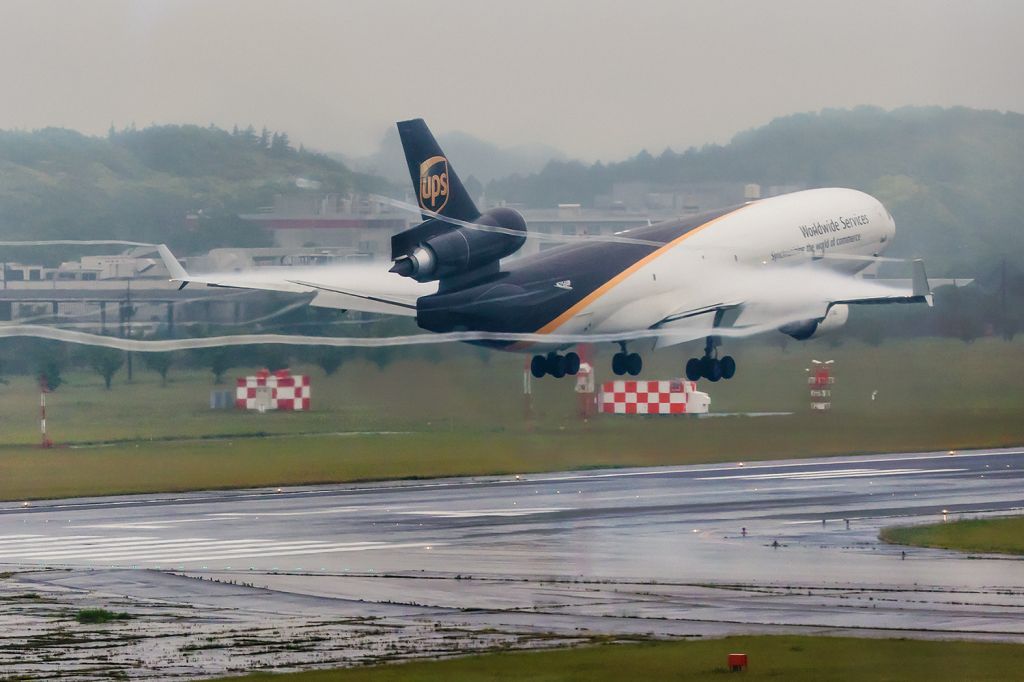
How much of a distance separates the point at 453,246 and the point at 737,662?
82.2ft

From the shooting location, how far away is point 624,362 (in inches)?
2185

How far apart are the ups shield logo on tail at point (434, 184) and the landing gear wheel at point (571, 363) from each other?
8222 mm

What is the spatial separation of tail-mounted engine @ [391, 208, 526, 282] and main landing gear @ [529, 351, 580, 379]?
6.57m

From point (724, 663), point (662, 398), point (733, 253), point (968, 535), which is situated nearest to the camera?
point (724, 663)

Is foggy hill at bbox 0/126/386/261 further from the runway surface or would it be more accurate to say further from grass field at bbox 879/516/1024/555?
grass field at bbox 879/516/1024/555

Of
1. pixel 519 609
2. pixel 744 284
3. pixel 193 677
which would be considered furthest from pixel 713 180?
pixel 193 677

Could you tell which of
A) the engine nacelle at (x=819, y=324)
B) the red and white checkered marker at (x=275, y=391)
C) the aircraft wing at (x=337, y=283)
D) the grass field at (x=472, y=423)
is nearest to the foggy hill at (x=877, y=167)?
the engine nacelle at (x=819, y=324)

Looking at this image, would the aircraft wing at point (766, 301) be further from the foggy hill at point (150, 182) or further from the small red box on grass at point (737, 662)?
the small red box on grass at point (737, 662)

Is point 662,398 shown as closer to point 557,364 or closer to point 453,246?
point 557,364

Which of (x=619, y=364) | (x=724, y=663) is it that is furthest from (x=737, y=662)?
(x=619, y=364)

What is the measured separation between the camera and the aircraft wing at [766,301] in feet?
181

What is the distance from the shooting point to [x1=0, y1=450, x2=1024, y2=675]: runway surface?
98.1ft

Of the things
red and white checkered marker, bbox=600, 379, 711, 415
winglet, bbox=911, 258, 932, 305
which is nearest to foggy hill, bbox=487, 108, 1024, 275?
winglet, bbox=911, 258, 932, 305

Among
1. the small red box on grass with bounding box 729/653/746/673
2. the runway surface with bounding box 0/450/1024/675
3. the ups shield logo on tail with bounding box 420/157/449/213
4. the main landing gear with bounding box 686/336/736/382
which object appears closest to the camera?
the small red box on grass with bounding box 729/653/746/673
